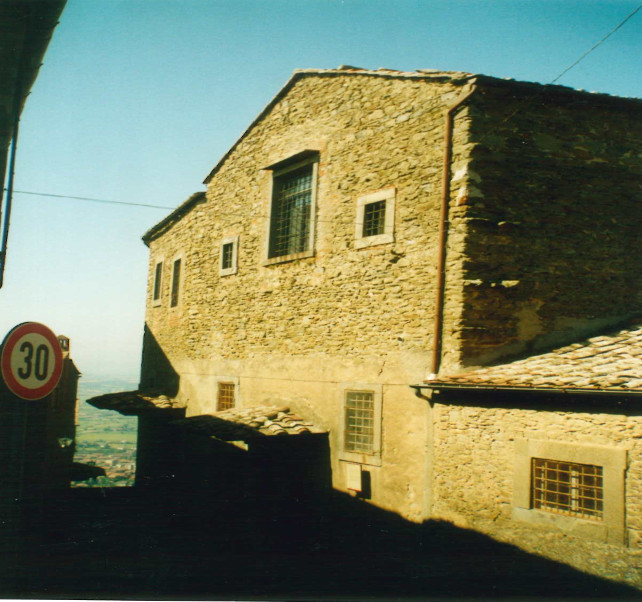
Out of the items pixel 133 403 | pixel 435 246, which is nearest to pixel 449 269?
pixel 435 246

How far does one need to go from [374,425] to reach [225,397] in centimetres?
511

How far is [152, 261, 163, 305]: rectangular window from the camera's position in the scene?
1766 cm

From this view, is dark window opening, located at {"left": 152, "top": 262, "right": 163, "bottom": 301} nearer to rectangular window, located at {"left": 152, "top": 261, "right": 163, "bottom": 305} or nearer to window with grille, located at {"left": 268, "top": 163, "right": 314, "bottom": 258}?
rectangular window, located at {"left": 152, "top": 261, "right": 163, "bottom": 305}

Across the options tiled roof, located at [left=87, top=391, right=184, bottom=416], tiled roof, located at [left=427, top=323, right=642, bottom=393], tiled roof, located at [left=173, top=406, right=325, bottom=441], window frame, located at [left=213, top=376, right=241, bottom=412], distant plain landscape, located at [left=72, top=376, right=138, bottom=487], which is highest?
tiled roof, located at [left=427, top=323, right=642, bottom=393]

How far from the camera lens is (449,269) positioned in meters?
7.98

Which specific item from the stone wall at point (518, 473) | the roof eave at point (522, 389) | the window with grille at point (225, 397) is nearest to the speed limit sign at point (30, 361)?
the roof eave at point (522, 389)

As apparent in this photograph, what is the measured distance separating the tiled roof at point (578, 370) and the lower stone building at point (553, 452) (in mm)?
13

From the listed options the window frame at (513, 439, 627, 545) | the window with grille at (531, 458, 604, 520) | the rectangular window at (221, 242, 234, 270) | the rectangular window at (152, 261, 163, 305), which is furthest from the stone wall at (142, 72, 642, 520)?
the rectangular window at (152, 261, 163, 305)

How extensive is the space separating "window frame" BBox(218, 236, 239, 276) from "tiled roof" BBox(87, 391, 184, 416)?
161 inches

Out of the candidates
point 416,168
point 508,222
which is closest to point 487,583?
point 508,222

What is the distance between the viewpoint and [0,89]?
5867 millimetres

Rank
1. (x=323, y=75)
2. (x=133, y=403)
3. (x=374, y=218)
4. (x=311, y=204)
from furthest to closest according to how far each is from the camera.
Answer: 1. (x=133, y=403)
2. (x=323, y=75)
3. (x=311, y=204)
4. (x=374, y=218)

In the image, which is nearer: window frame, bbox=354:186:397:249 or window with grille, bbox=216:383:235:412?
window frame, bbox=354:186:397:249

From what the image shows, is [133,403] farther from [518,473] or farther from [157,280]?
[518,473]
